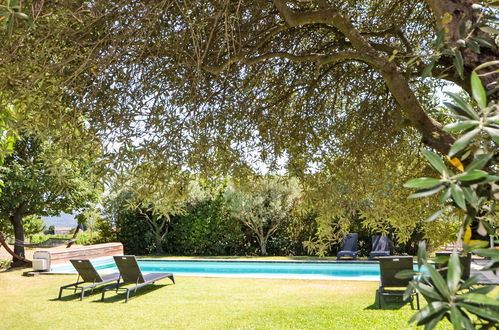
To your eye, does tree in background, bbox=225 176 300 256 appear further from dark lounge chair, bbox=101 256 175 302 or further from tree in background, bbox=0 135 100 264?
dark lounge chair, bbox=101 256 175 302

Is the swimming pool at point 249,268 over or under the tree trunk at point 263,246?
under

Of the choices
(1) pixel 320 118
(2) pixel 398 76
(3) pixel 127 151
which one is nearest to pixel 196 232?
(1) pixel 320 118

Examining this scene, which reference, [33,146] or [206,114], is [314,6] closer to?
[206,114]

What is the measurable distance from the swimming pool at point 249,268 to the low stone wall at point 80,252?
262 millimetres

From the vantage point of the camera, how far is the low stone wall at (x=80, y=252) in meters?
15.6

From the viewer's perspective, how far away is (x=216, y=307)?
888 cm

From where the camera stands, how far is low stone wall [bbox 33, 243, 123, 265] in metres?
15.6

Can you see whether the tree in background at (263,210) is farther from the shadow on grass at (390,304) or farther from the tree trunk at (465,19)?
the tree trunk at (465,19)

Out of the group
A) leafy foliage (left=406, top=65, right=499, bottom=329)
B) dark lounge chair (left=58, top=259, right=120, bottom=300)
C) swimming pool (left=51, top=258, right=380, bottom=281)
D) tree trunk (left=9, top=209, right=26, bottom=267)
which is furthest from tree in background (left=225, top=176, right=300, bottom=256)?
leafy foliage (left=406, top=65, right=499, bottom=329)

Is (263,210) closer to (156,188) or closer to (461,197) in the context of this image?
(156,188)

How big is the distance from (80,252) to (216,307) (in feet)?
35.9

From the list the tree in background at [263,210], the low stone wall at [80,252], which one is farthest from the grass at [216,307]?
the tree in background at [263,210]

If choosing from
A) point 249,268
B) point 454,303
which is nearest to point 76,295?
point 249,268

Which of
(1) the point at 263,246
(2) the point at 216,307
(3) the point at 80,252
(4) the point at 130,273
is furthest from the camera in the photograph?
(1) the point at 263,246
